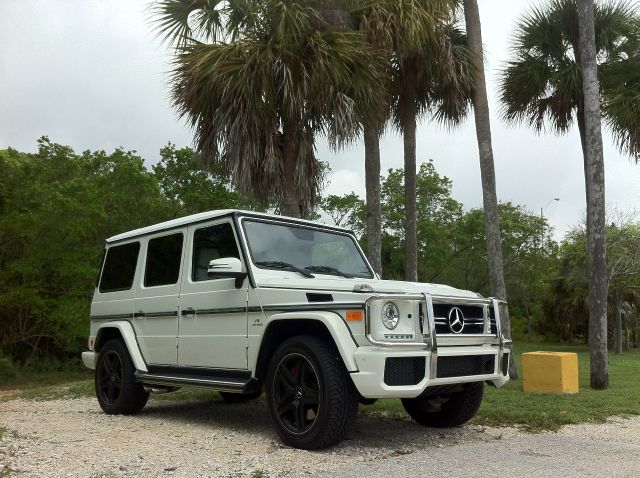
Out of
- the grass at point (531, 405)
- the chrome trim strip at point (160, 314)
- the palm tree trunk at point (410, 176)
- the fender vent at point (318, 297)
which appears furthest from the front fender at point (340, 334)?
the palm tree trunk at point (410, 176)

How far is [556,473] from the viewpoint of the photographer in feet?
17.1

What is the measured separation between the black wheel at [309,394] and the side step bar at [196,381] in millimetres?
374

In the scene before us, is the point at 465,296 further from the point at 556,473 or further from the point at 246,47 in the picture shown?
the point at 246,47

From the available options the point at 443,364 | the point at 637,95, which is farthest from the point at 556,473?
the point at 637,95

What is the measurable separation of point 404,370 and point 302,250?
1978 mm

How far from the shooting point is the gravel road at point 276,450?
5.23 m

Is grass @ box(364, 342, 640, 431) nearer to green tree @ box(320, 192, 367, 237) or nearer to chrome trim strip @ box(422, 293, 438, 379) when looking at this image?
chrome trim strip @ box(422, 293, 438, 379)

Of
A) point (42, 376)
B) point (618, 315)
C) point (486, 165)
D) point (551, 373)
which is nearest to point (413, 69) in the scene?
point (486, 165)

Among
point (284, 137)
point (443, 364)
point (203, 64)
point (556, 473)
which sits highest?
point (203, 64)

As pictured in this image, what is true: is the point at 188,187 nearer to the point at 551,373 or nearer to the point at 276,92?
the point at 276,92

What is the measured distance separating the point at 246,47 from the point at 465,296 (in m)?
6.99

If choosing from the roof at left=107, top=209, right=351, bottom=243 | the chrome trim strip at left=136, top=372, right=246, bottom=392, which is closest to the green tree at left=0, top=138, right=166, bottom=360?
the roof at left=107, top=209, right=351, bottom=243

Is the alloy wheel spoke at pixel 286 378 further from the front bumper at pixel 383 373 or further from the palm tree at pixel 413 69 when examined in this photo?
the palm tree at pixel 413 69

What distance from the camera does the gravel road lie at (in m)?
5.23
